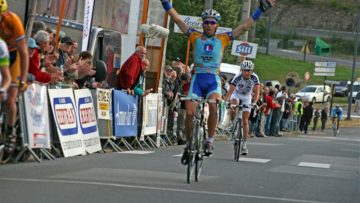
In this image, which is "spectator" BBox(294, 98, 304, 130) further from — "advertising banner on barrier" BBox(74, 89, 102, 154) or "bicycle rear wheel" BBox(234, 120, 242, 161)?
"advertising banner on barrier" BBox(74, 89, 102, 154)

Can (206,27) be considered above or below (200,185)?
above

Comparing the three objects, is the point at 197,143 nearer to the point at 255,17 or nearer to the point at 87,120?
the point at 255,17

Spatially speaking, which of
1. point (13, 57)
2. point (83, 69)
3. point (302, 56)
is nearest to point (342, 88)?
point (302, 56)

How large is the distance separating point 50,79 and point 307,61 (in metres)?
81.7

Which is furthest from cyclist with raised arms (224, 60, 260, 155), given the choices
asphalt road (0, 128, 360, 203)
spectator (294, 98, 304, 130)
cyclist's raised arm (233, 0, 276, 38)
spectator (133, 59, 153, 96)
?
spectator (294, 98, 304, 130)

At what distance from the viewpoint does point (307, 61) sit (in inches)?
3750

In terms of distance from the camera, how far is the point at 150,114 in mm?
21688

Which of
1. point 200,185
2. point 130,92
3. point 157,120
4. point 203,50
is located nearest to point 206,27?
point 203,50

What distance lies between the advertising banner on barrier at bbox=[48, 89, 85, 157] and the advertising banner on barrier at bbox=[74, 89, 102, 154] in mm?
256

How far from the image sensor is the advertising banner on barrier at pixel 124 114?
63.0ft

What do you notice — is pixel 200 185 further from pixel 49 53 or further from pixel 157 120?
pixel 157 120

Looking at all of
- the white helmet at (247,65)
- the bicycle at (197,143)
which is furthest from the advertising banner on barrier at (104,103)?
the bicycle at (197,143)

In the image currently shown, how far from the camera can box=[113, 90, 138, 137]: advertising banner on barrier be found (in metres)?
19.2

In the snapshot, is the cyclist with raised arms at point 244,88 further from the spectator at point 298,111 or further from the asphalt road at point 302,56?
the asphalt road at point 302,56
